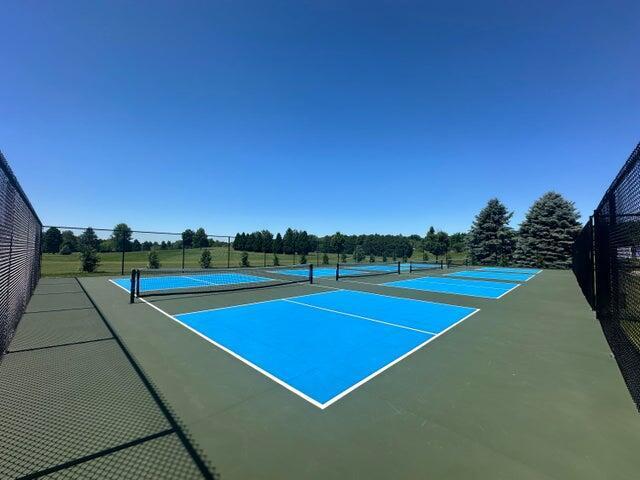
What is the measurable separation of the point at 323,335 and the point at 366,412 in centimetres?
313

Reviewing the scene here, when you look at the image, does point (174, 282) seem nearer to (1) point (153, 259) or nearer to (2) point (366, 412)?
(1) point (153, 259)

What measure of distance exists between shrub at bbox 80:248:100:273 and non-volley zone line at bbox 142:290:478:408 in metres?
14.2

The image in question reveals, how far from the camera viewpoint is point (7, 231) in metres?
4.79

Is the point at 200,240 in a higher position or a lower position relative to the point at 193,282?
higher

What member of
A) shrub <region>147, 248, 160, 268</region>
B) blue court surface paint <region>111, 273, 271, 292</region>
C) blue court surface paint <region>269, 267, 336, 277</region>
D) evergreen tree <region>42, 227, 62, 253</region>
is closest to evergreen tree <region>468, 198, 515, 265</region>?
blue court surface paint <region>269, 267, 336, 277</region>

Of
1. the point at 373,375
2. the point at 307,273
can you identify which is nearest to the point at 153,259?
the point at 307,273

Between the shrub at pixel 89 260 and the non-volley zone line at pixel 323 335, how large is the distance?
46.5 ft

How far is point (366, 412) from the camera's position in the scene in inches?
130

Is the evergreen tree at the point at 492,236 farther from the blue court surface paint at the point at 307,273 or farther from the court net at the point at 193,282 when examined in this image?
the court net at the point at 193,282

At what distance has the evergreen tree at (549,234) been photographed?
34.2m

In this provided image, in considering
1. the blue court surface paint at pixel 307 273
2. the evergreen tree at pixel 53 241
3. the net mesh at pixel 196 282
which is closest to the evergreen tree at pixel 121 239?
the net mesh at pixel 196 282

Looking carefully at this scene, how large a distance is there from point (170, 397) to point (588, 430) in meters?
4.55

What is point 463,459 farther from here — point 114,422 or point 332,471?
point 114,422

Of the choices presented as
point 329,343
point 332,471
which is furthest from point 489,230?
point 332,471
